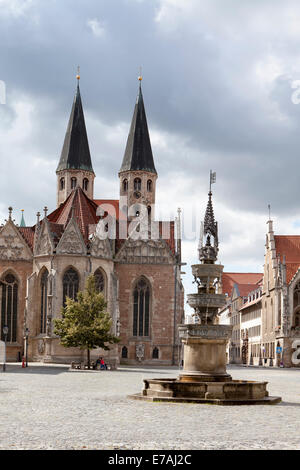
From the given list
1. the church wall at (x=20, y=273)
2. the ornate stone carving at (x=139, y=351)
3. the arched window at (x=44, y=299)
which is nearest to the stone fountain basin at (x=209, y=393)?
the arched window at (x=44, y=299)

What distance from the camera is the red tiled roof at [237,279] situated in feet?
404

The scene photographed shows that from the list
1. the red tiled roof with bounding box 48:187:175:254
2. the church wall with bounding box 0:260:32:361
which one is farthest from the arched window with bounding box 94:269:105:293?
the church wall with bounding box 0:260:32:361

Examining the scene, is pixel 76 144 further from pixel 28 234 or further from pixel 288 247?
pixel 288 247

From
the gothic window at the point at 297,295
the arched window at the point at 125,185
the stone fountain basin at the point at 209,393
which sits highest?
the arched window at the point at 125,185

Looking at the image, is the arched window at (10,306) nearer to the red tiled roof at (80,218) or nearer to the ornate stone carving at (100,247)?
the red tiled roof at (80,218)

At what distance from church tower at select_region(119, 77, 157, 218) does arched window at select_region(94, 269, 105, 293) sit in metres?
19.2

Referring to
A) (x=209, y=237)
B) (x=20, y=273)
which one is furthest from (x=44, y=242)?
(x=209, y=237)

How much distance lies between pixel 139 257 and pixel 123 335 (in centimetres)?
758

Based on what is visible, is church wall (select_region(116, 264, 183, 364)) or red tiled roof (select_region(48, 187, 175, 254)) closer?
red tiled roof (select_region(48, 187, 175, 254))

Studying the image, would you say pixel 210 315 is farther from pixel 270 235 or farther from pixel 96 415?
pixel 270 235

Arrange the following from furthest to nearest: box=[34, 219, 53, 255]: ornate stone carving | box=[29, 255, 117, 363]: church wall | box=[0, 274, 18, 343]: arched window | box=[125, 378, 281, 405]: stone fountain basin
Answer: box=[0, 274, 18, 343]: arched window, box=[34, 219, 53, 255]: ornate stone carving, box=[29, 255, 117, 363]: church wall, box=[125, 378, 281, 405]: stone fountain basin

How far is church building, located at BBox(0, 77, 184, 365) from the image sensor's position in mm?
62938

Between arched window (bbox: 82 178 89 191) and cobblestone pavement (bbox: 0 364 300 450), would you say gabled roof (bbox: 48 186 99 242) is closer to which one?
arched window (bbox: 82 178 89 191)

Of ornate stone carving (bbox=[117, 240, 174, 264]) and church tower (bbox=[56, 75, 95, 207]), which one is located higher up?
church tower (bbox=[56, 75, 95, 207])
